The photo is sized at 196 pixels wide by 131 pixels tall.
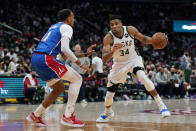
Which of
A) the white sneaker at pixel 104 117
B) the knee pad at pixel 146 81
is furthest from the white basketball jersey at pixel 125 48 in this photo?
the white sneaker at pixel 104 117

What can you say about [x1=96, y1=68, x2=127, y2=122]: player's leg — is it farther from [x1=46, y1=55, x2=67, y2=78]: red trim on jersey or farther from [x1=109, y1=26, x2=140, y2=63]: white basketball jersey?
[x1=46, y1=55, x2=67, y2=78]: red trim on jersey

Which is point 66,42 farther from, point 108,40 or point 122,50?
point 122,50

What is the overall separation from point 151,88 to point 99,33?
1975 centimetres

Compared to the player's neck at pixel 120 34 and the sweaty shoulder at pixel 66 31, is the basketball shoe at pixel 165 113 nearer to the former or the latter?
the player's neck at pixel 120 34

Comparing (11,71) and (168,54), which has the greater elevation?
(168,54)

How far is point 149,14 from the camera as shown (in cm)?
3288

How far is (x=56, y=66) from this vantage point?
6.82m

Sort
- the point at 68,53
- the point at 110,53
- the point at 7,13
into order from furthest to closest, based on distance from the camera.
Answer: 1. the point at 7,13
2. the point at 110,53
3. the point at 68,53

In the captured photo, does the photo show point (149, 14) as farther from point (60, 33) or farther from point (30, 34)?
point (60, 33)

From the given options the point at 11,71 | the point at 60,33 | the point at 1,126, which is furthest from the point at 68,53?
the point at 11,71

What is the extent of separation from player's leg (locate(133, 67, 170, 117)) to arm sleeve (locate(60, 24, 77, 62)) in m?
1.44

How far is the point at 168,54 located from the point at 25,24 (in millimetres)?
10863

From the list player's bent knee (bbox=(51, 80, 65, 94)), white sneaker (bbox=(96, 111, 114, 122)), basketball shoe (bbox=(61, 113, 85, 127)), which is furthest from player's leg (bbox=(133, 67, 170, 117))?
player's bent knee (bbox=(51, 80, 65, 94))

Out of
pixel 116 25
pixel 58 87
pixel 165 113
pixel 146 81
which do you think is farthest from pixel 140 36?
pixel 58 87
